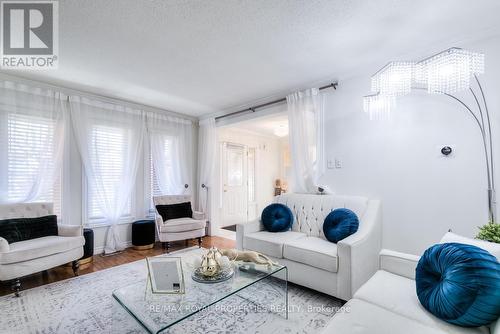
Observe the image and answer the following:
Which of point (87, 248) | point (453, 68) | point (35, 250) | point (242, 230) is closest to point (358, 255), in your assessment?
point (242, 230)

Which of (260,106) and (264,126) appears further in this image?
(264,126)

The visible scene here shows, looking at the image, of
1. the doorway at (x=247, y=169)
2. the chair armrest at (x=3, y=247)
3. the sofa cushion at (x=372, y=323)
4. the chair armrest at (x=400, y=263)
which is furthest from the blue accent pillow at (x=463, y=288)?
the doorway at (x=247, y=169)

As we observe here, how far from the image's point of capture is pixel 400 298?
137cm

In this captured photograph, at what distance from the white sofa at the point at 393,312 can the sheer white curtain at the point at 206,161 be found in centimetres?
359

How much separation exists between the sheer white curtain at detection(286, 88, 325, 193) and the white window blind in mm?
3349

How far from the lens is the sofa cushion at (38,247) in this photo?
7.47ft

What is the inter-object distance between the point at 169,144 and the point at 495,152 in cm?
448

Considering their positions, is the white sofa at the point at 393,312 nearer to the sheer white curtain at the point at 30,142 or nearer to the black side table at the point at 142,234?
the black side table at the point at 142,234

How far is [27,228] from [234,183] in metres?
3.70

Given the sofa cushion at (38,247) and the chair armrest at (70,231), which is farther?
the chair armrest at (70,231)

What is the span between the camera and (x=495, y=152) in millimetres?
2115

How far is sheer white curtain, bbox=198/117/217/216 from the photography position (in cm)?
470

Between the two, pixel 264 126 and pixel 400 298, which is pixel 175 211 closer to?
pixel 264 126

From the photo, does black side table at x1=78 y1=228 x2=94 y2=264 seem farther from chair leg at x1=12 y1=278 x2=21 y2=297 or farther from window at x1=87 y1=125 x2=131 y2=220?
chair leg at x1=12 y1=278 x2=21 y2=297
